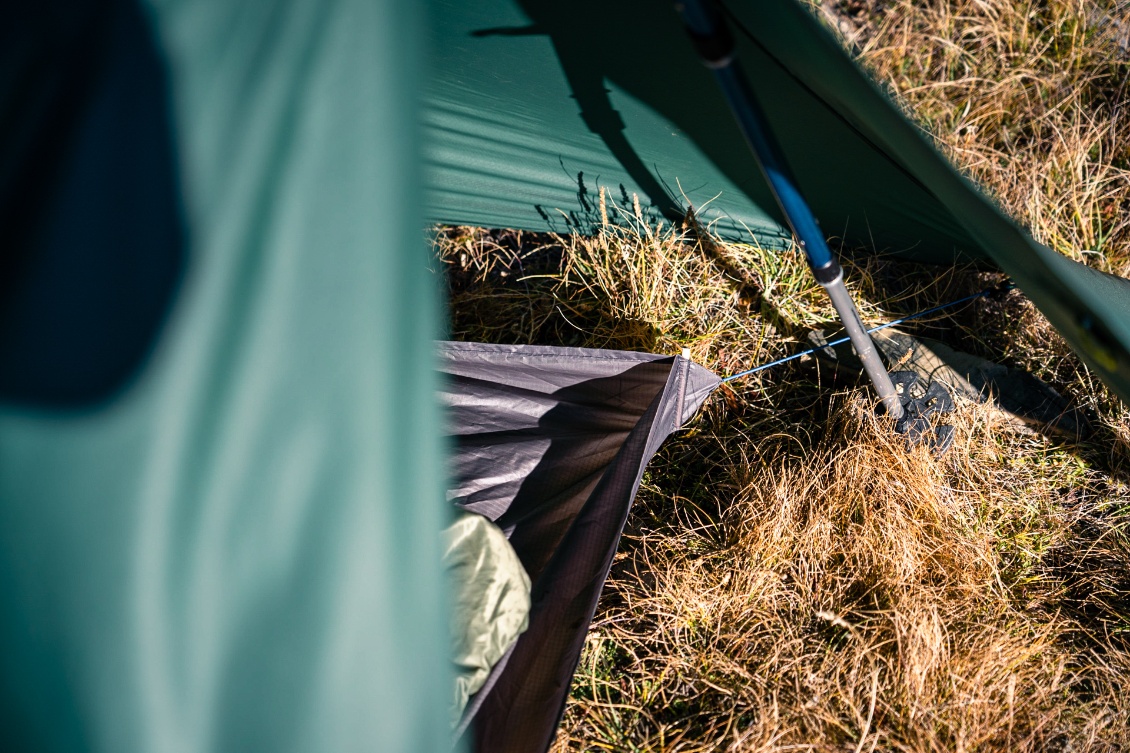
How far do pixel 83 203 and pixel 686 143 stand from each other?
1248 mm

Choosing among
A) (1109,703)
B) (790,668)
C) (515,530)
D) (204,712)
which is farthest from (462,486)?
(1109,703)

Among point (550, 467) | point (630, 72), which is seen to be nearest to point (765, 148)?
point (630, 72)

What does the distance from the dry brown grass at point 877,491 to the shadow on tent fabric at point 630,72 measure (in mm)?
273

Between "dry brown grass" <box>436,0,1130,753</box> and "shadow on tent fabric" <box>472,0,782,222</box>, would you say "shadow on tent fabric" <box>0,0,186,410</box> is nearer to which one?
"shadow on tent fabric" <box>472,0,782,222</box>

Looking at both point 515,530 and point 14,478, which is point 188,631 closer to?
point 14,478

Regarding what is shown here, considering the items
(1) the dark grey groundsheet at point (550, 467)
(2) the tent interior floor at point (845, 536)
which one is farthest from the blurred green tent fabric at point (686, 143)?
(1) the dark grey groundsheet at point (550, 467)

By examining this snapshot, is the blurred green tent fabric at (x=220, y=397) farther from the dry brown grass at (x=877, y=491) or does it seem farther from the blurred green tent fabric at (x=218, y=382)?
the dry brown grass at (x=877, y=491)

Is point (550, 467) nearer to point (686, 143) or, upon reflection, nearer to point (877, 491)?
point (877, 491)

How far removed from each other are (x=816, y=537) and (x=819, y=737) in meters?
0.37

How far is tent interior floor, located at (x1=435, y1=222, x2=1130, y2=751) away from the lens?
124 cm

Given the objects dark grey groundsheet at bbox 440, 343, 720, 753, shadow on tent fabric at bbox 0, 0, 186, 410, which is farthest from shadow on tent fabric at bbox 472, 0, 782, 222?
shadow on tent fabric at bbox 0, 0, 186, 410

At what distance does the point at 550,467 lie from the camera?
1.45 meters

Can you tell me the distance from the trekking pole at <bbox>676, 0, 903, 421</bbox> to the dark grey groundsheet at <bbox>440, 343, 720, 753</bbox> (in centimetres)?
30

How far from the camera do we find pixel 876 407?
5.02 ft
